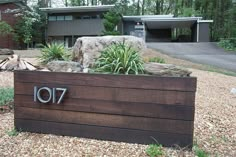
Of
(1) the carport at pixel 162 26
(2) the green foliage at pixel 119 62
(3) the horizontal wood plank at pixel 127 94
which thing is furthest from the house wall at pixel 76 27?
(3) the horizontal wood plank at pixel 127 94

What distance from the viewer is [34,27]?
23750 mm

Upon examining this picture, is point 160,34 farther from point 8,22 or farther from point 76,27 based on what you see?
point 8,22

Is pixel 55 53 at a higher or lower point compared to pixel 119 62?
higher

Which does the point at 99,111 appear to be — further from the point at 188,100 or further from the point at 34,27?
the point at 34,27

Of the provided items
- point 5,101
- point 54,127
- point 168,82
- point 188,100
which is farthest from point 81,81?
point 5,101

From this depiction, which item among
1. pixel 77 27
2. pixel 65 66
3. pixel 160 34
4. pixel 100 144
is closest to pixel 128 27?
pixel 160 34

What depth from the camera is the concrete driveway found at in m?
13.2

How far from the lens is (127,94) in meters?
3.09

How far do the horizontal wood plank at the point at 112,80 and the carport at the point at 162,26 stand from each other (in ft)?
64.2

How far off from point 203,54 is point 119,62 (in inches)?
515

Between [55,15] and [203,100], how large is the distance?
2119 cm

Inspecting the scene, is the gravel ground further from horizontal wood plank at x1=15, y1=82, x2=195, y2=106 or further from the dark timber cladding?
horizontal wood plank at x1=15, y1=82, x2=195, y2=106

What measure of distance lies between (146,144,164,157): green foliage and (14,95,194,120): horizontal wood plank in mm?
320

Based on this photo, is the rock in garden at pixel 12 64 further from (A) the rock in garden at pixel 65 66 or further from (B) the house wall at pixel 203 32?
(B) the house wall at pixel 203 32
